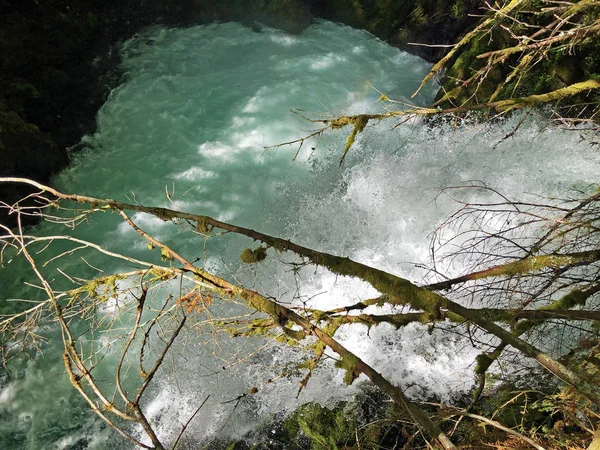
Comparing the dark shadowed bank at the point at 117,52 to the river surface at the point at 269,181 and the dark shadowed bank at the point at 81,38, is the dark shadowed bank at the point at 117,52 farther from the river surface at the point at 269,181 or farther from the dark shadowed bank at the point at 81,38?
the river surface at the point at 269,181

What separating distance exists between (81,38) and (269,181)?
19.1ft

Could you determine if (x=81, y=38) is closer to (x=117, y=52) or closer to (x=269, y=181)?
(x=117, y=52)

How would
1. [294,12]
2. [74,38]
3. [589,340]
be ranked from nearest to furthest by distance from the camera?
[589,340] → [74,38] → [294,12]

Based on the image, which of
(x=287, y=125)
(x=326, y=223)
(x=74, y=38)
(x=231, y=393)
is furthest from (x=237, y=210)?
(x=74, y=38)

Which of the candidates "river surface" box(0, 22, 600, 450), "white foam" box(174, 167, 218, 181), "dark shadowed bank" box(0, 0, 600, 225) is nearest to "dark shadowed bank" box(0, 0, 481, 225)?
"dark shadowed bank" box(0, 0, 600, 225)

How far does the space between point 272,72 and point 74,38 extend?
4.53 meters

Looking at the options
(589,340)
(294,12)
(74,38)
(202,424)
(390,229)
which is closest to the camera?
(589,340)

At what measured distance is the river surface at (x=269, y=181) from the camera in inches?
215

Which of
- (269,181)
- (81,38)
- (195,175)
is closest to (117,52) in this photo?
(81,38)

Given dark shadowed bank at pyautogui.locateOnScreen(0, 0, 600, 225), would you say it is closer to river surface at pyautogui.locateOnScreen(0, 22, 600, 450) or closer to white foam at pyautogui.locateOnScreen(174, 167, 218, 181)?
river surface at pyautogui.locateOnScreen(0, 22, 600, 450)

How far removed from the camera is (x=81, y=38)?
9.15m

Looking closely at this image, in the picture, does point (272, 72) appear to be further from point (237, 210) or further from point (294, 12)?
point (237, 210)

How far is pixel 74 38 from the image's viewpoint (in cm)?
902

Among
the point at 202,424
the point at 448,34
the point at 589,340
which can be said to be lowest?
the point at 202,424
